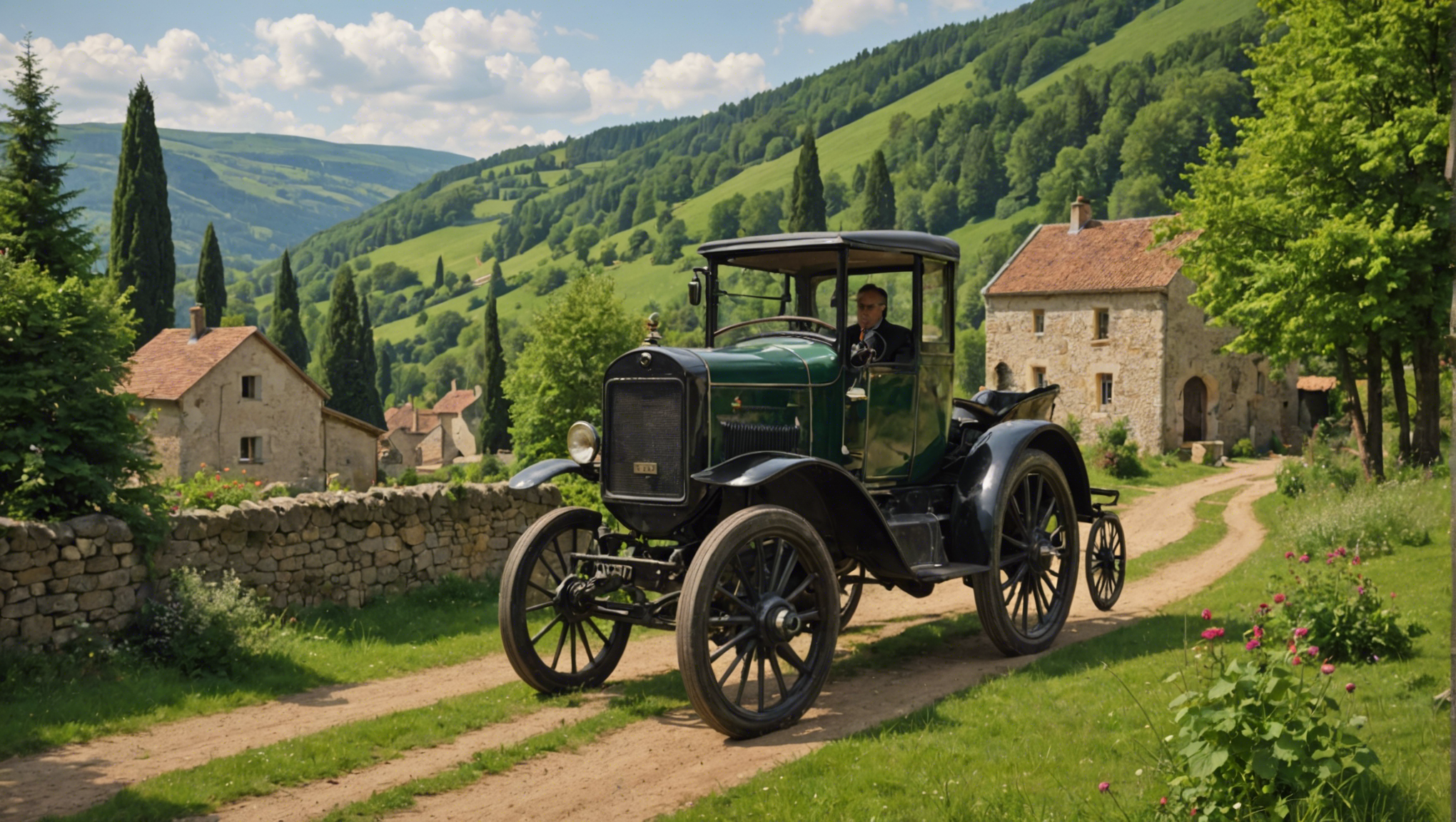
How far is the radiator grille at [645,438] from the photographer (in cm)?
684

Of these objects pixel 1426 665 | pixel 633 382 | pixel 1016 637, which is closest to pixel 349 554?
pixel 633 382

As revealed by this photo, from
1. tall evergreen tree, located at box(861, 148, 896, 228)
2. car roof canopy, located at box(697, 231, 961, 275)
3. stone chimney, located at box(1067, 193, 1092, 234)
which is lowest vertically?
car roof canopy, located at box(697, 231, 961, 275)

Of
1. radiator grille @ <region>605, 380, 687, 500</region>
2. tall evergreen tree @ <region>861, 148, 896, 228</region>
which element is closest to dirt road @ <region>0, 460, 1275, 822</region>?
radiator grille @ <region>605, 380, 687, 500</region>

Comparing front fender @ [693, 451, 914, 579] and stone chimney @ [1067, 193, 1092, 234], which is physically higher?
stone chimney @ [1067, 193, 1092, 234]

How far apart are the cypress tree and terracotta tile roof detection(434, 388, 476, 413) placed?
3931 centimetres

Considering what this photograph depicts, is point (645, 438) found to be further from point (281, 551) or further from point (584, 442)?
point (281, 551)

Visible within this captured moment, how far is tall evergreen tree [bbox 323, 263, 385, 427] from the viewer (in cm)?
6347

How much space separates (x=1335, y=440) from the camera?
2814cm

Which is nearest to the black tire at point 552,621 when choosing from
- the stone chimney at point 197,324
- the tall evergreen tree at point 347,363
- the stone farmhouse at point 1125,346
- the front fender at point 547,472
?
the front fender at point 547,472

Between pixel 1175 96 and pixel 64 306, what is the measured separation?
92.3 m

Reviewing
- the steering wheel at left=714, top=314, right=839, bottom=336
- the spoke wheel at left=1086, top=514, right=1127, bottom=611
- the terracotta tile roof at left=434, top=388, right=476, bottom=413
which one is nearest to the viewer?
the steering wheel at left=714, top=314, right=839, bottom=336

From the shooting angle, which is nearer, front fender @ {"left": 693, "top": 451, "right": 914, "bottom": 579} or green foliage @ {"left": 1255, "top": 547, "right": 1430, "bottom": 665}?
front fender @ {"left": 693, "top": 451, "right": 914, "bottom": 579}

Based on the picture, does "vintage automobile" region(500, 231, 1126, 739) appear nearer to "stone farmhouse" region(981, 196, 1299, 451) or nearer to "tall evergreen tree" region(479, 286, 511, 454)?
"stone farmhouse" region(981, 196, 1299, 451)

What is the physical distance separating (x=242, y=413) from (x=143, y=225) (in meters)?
15.0
